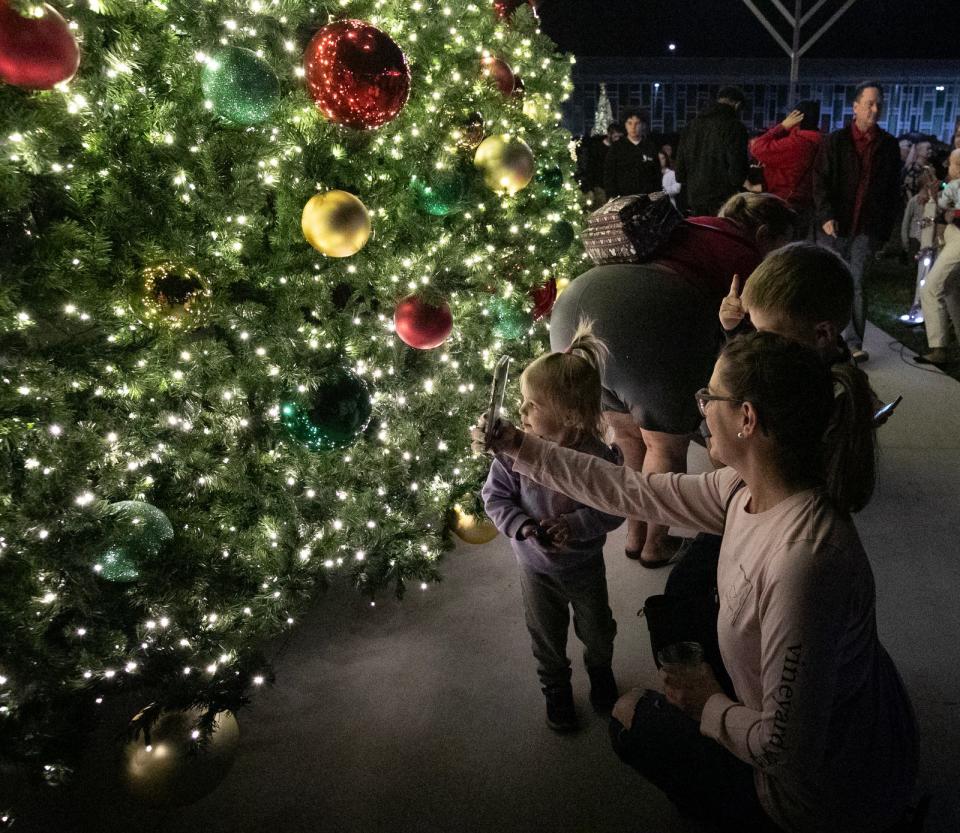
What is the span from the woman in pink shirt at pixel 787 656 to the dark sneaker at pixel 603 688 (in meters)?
0.83

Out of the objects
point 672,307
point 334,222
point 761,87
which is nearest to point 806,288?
point 672,307

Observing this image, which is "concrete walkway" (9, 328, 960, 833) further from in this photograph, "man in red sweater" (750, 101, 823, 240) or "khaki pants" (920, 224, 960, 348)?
"man in red sweater" (750, 101, 823, 240)

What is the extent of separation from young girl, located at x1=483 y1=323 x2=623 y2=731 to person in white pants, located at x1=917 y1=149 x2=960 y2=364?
15.2 feet

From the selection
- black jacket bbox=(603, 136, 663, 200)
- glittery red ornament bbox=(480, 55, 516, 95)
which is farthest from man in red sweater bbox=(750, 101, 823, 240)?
glittery red ornament bbox=(480, 55, 516, 95)

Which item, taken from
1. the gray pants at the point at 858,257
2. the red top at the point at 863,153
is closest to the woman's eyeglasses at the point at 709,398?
the gray pants at the point at 858,257

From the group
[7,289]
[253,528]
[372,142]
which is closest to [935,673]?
[253,528]

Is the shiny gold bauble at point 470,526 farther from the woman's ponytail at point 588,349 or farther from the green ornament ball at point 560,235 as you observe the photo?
the green ornament ball at point 560,235

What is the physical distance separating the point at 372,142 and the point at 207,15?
0.78 meters

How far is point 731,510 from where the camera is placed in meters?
1.69

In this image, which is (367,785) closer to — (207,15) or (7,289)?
(7,289)

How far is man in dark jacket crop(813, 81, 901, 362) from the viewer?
17.8 feet

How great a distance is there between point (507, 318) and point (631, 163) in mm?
5307

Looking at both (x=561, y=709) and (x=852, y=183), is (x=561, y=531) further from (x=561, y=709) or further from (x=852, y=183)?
(x=852, y=183)

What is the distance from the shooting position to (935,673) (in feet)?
8.38
